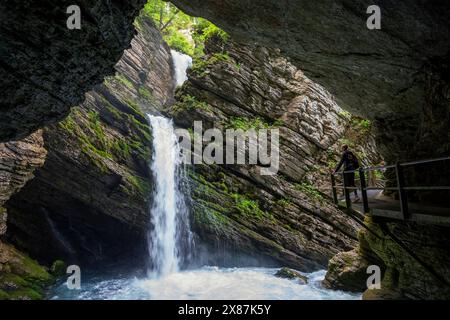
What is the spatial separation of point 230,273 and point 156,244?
505 centimetres

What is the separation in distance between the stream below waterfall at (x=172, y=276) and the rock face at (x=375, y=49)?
29.5 feet

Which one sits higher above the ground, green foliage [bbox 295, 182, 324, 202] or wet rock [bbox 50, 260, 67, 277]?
green foliage [bbox 295, 182, 324, 202]

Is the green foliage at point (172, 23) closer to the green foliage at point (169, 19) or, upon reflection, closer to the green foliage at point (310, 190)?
the green foliage at point (169, 19)

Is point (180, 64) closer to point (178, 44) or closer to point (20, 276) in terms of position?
point (178, 44)

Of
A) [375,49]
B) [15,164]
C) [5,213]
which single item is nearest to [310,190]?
[375,49]

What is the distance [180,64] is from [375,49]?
99.4 feet

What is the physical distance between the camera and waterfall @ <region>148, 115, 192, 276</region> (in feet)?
62.5

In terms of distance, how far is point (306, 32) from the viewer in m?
9.27

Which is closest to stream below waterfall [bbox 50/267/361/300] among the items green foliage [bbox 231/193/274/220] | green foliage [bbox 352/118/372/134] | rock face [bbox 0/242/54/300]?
rock face [bbox 0/242/54/300]

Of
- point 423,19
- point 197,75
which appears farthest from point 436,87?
point 197,75

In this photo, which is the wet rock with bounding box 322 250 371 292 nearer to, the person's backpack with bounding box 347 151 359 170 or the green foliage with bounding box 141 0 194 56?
the person's backpack with bounding box 347 151 359 170

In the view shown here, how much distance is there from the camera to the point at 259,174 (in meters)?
20.4

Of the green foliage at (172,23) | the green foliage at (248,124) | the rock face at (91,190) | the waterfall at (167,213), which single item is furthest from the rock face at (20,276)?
the green foliage at (172,23)

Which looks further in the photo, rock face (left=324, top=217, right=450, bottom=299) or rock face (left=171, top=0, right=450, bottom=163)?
rock face (left=324, top=217, right=450, bottom=299)
